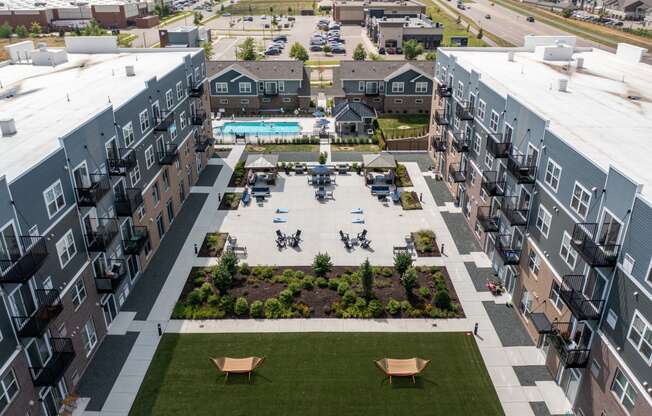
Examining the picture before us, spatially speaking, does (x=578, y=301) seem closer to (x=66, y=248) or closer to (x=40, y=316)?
(x=40, y=316)

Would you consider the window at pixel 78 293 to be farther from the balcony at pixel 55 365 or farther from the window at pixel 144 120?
the window at pixel 144 120

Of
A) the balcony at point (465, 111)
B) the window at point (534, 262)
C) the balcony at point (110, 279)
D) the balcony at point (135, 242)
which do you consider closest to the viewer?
the balcony at point (110, 279)

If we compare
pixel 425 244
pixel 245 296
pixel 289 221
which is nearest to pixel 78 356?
pixel 245 296

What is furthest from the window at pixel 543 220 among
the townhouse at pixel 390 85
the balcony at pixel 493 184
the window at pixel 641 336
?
the townhouse at pixel 390 85

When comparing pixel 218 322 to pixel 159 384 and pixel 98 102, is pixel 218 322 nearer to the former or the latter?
pixel 159 384

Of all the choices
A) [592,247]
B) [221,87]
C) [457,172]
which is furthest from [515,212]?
[221,87]

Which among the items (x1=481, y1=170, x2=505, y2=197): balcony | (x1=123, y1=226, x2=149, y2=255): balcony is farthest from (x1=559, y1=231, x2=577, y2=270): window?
(x1=123, y1=226, x2=149, y2=255): balcony
